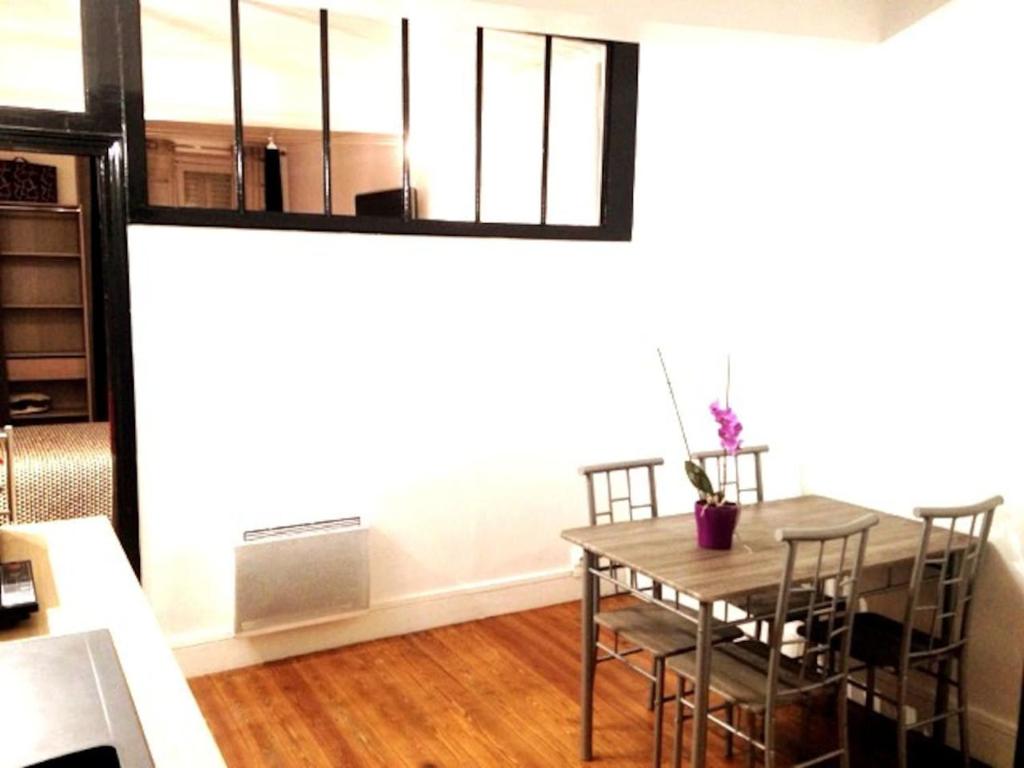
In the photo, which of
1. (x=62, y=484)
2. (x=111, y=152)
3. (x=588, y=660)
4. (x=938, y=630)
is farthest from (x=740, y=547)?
(x=62, y=484)

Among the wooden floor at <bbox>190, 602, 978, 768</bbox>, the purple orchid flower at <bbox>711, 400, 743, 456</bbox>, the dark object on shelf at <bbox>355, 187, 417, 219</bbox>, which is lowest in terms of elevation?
the wooden floor at <bbox>190, 602, 978, 768</bbox>

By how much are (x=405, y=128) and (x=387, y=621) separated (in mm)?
2131

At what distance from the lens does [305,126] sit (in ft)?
13.2

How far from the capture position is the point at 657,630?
262 centimetres

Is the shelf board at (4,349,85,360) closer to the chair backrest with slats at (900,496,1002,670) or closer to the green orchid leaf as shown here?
the green orchid leaf

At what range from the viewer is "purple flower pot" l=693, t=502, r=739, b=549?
2.52 m

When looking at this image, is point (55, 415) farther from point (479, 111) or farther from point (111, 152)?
point (479, 111)

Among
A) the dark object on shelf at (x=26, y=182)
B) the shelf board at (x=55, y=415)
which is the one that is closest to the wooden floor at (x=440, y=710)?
the shelf board at (x=55, y=415)

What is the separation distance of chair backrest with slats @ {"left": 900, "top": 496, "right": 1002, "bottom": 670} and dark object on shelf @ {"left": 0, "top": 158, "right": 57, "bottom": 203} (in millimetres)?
6093

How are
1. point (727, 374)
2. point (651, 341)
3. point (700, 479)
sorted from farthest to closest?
point (651, 341) → point (727, 374) → point (700, 479)

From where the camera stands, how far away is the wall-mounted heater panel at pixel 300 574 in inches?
128

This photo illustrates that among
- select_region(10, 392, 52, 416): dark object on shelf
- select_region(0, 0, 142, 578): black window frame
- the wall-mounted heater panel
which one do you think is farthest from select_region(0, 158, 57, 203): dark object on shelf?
the wall-mounted heater panel

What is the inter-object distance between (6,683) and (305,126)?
334 cm

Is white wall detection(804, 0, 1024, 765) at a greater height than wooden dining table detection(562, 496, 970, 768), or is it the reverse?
white wall detection(804, 0, 1024, 765)
